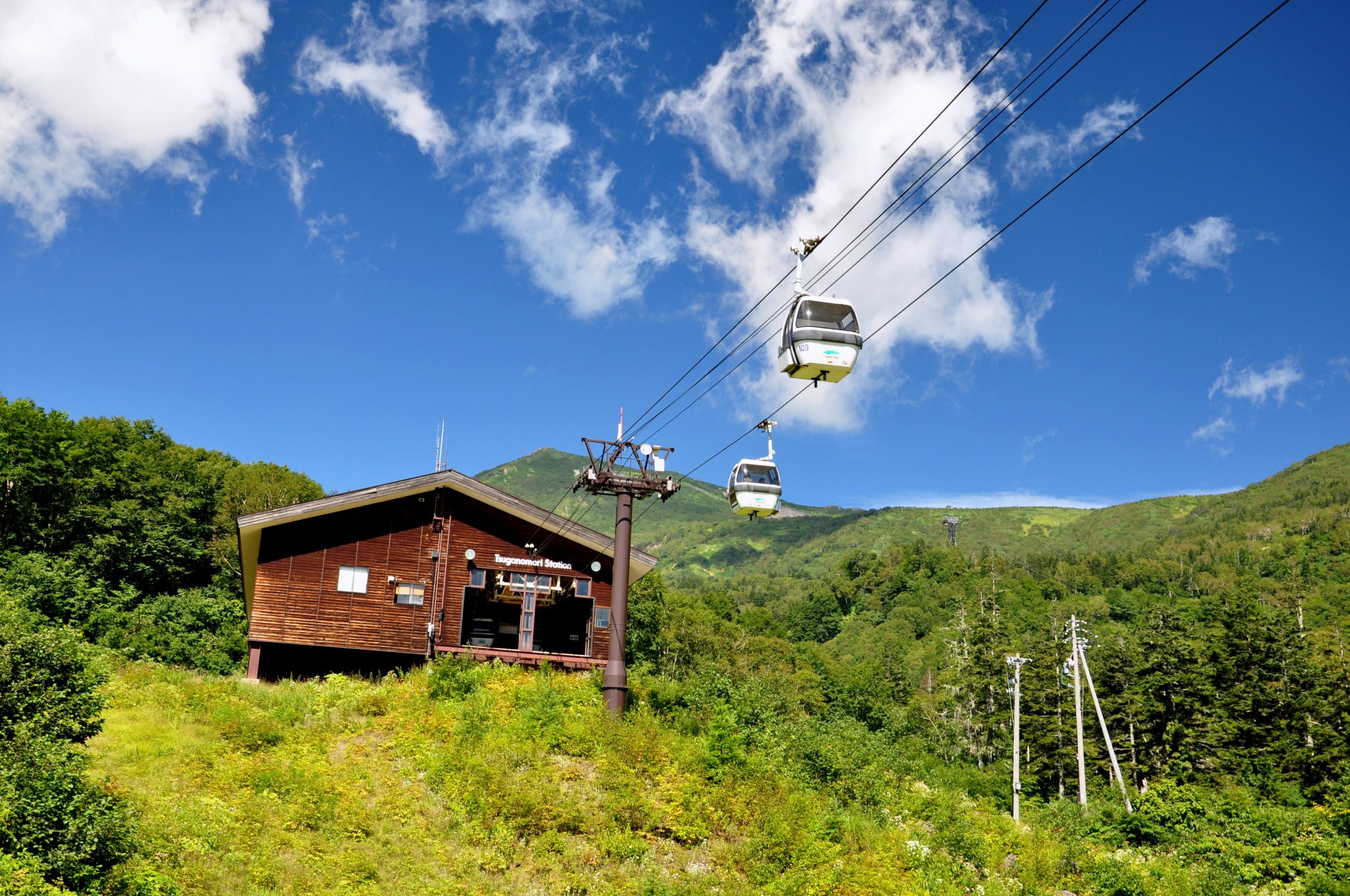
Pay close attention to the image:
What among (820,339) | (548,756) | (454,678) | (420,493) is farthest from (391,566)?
(820,339)

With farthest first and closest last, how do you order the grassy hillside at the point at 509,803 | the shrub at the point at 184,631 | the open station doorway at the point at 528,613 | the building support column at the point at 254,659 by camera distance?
the shrub at the point at 184,631, the open station doorway at the point at 528,613, the building support column at the point at 254,659, the grassy hillside at the point at 509,803

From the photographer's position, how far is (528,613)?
35688 millimetres

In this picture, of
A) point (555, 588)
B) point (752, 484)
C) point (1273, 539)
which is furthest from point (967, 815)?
point (1273, 539)

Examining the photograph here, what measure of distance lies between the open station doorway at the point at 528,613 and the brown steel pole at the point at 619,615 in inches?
350

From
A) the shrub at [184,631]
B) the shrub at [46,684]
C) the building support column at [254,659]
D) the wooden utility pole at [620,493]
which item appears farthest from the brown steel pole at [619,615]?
the shrub at [184,631]

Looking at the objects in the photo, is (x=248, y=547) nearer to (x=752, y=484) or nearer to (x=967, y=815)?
(x=752, y=484)

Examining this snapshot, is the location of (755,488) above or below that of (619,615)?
above

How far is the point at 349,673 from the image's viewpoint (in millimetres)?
33625

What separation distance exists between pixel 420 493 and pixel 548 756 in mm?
14796

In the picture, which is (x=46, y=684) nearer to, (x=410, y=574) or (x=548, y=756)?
(x=548, y=756)

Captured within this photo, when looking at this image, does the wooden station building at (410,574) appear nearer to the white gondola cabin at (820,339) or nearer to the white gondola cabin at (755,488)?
the white gondola cabin at (755,488)

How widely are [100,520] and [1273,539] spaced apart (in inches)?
7879

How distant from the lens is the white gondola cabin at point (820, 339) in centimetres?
1761

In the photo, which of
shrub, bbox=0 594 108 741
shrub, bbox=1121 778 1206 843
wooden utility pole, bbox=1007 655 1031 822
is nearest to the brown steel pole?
shrub, bbox=0 594 108 741
